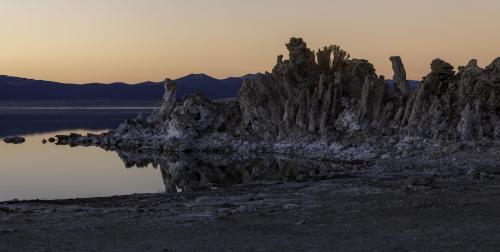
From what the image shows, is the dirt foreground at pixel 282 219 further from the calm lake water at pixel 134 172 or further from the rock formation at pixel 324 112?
the rock formation at pixel 324 112

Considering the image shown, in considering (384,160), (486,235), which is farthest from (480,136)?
(486,235)

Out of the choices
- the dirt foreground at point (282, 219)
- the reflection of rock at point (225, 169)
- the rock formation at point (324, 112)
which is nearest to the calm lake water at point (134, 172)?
the reflection of rock at point (225, 169)

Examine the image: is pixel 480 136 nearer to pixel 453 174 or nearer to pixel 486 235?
pixel 453 174

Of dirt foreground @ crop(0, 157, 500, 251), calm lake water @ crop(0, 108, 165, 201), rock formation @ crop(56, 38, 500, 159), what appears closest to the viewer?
dirt foreground @ crop(0, 157, 500, 251)

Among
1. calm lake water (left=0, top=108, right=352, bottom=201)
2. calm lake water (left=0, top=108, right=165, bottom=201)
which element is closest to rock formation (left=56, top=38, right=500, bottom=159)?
calm lake water (left=0, top=108, right=352, bottom=201)

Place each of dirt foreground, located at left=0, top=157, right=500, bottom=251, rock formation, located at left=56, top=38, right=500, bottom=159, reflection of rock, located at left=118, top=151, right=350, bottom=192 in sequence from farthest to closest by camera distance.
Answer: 1. rock formation, located at left=56, top=38, right=500, bottom=159
2. reflection of rock, located at left=118, top=151, right=350, bottom=192
3. dirt foreground, located at left=0, top=157, right=500, bottom=251

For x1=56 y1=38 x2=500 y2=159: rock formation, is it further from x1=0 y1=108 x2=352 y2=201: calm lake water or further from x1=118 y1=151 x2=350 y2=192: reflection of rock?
x1=0 y1=108 x2=352 y2=201: calm lake water

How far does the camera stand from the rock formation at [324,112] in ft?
166

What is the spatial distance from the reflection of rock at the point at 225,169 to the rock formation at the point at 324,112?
5.39 metres

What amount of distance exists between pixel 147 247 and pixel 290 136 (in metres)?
49.5

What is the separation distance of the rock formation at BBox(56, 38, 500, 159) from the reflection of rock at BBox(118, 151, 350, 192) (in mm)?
5388

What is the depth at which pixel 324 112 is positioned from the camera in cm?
6344

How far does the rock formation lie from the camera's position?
50.5 meters

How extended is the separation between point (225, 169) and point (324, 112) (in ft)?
53.6
